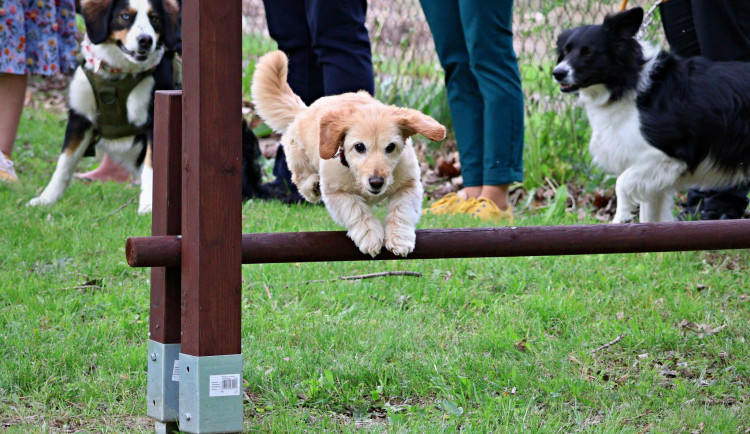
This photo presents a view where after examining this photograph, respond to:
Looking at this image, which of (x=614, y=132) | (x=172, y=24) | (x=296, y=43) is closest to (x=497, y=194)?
(x=614, y=132)

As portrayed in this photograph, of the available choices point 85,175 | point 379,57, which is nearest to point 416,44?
point 379,57

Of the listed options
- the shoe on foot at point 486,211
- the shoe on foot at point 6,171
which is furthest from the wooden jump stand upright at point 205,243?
the shoe on foot at point 6,171

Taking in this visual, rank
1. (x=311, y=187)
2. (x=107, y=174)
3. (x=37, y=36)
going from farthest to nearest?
1. (x=107, y=174)
2. (x=37, y=36)
3. (x=311, y=187)

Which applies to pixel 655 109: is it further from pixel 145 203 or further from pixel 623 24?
pixel 145 203

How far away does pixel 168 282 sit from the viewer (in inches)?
85.9

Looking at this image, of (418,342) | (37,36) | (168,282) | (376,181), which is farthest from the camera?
(37,36)

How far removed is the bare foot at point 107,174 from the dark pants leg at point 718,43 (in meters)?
3.77

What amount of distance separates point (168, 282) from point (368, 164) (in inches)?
25.1

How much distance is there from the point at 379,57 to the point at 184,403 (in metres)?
5.07

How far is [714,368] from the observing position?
287cm

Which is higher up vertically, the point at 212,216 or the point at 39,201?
the point at 212,216

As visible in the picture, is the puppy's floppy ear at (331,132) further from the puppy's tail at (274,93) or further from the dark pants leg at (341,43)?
the dark pants leg at (341,43)

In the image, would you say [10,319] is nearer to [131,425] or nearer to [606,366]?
[131,425]

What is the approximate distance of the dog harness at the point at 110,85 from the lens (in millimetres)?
4941
